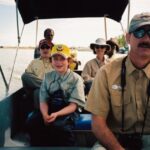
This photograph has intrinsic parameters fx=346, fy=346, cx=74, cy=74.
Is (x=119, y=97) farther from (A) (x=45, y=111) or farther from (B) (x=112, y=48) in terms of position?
(B) (x=112, y=48)

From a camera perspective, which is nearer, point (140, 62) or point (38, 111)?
point (140, 62)

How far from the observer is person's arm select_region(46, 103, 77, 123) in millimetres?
Answer: 3443

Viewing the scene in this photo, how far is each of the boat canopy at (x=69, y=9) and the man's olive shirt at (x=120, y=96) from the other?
3.08m

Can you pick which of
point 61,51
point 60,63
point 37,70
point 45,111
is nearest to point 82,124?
point 45,111

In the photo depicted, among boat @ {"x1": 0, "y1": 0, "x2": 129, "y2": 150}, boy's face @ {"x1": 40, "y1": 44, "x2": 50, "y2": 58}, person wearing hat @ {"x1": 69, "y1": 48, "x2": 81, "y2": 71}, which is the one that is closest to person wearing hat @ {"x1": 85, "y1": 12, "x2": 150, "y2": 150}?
boat @ {"x1": 0, "y1": 0, "x2": 129, "y2": 150}

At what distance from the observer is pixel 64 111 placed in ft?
11.4

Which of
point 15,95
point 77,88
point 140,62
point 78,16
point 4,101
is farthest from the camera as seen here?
point 78,16

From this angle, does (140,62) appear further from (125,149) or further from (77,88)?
(77,88)

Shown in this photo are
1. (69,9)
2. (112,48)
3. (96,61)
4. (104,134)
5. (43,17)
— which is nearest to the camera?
(104,134)

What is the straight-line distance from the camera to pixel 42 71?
4793 millimetres

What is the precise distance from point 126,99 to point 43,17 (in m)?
3.97

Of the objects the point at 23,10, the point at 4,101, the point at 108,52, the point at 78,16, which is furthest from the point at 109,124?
the point at 78,16

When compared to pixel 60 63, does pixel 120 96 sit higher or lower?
lower

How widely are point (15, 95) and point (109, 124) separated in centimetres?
226
